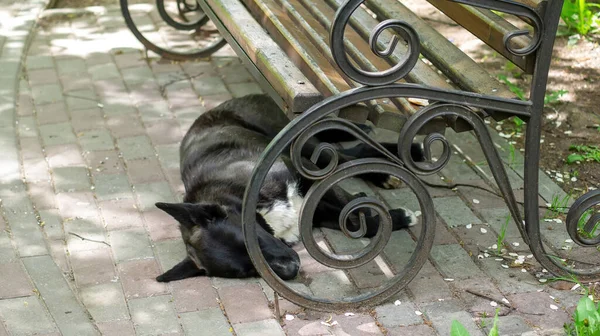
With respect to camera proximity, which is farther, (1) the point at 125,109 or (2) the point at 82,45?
(2) the point at 82,45

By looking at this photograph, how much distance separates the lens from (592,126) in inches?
226

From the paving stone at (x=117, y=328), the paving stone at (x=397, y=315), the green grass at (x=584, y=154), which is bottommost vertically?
the paving stone at (x=117, y=328)

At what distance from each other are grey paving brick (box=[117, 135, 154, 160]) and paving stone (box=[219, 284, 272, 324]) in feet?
5.35

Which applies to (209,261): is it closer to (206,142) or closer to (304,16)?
(206,142)

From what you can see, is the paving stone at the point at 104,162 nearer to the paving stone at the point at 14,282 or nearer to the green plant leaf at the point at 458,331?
the paving stone at the point at 14,282

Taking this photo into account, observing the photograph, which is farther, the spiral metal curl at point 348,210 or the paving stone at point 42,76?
the paving stone at point 42,76

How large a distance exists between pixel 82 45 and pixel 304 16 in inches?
122

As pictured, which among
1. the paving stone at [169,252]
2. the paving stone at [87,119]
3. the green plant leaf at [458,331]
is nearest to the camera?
the green plant leaf at [458,331]

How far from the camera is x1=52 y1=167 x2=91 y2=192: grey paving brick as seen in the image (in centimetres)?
530

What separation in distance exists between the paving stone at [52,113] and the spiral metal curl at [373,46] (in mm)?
3148

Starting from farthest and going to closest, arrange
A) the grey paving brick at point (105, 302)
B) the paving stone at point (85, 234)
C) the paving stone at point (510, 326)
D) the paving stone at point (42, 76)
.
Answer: the paving stone at point (42, 76)
the paving stone at point (85, 234)
the grey paving brick at point (105, 302)
the paving stone at point (510, 326)

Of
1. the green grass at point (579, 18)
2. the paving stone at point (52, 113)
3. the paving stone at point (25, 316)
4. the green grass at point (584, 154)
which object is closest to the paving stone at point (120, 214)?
the paving stone at point (25, 316)

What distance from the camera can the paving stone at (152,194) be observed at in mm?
5133

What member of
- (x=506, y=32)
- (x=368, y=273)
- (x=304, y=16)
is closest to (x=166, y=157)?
(x=304, y=16)
